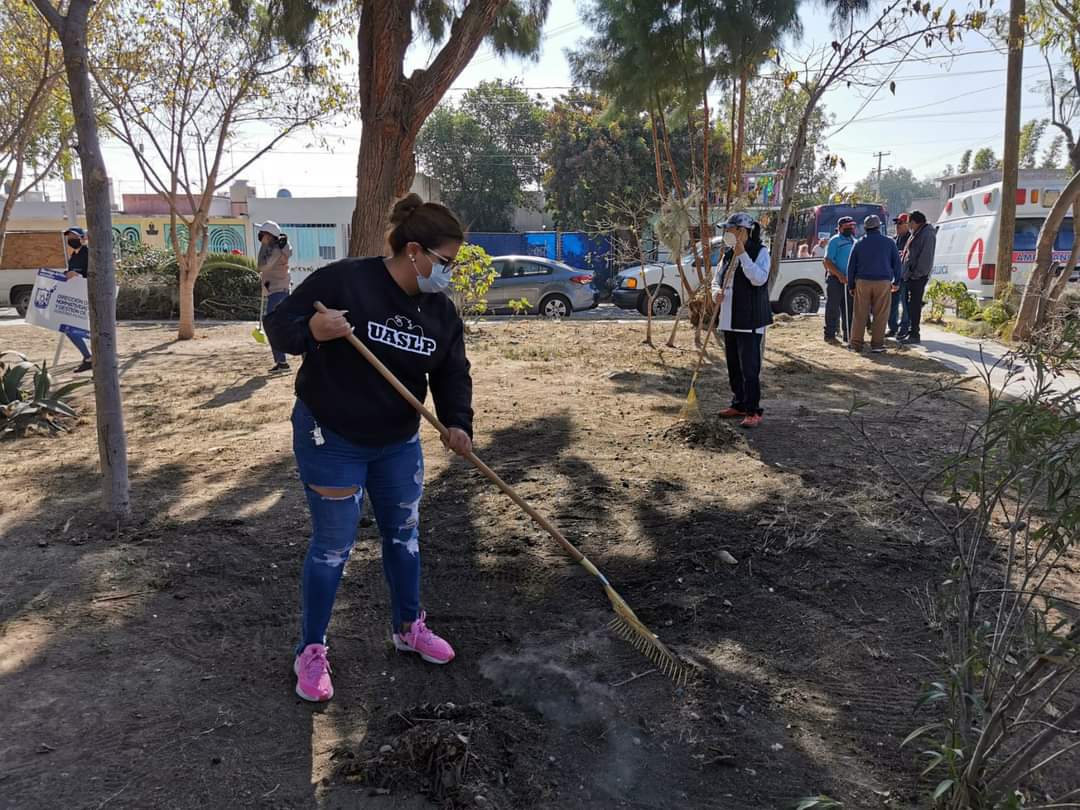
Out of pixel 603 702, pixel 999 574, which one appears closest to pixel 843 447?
pixel 999 574

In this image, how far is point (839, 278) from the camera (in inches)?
431

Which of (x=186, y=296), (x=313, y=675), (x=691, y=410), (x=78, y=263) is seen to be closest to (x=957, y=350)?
(x=691, y=410)

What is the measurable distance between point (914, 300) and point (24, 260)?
809 inches

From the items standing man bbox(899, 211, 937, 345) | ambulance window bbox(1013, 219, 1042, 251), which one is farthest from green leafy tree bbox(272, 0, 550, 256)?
ambulance window bbox(1013, 219, 1042, 251)

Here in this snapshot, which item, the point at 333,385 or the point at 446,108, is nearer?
the point at 333,385

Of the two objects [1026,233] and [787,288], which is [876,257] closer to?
[1026,233]

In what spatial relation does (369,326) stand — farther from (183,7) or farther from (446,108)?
(446,108)

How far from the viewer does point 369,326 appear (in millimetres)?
2688

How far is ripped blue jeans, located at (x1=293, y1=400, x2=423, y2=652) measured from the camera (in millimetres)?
2684

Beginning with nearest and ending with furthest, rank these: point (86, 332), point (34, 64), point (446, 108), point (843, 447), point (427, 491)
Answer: point (427, 491)
point (843, 447)
point (86, 332)
point (34, 64)
point (446, 108)

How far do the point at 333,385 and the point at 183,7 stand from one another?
12.1m

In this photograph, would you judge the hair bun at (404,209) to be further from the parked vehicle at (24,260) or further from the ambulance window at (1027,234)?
the parked vehicle at (24,260)

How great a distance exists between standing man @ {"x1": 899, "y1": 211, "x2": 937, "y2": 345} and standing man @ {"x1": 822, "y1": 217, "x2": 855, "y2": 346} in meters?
0.76

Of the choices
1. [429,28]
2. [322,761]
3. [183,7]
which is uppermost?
[183,7]
